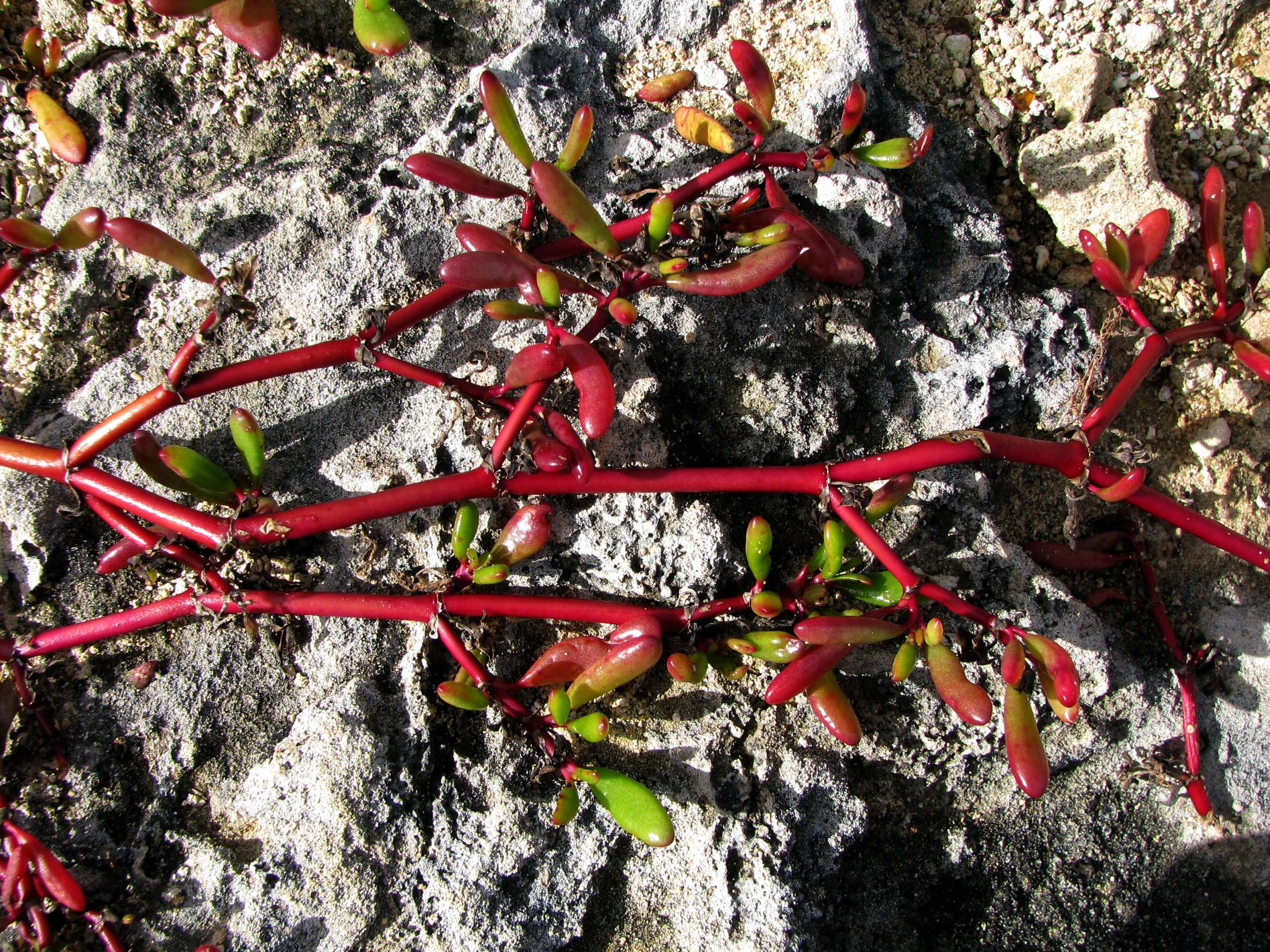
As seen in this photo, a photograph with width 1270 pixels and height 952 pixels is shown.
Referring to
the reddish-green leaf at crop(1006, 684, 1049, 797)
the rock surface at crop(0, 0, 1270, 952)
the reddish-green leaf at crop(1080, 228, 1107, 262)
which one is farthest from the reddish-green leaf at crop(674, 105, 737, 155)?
the reddish-green leaf at crop(1006, 684, 1049, 797)

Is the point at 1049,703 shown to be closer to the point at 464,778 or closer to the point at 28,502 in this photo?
the point at 464,778

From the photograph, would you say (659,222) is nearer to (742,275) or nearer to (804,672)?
(742,275)

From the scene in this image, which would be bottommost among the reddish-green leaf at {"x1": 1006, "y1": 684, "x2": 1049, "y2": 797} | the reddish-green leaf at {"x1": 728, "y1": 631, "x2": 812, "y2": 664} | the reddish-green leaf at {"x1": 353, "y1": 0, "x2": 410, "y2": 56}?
the reddish-green leaf at {"x1": 1006, "y1": 684, "x2": 1049, "y2": 797}

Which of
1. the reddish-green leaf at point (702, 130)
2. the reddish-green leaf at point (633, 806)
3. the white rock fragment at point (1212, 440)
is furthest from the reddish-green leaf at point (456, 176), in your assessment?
the white rock fragment at point (1212, 440)

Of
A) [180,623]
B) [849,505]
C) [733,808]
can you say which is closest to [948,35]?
[849,505]

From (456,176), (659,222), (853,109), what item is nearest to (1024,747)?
(659,222)

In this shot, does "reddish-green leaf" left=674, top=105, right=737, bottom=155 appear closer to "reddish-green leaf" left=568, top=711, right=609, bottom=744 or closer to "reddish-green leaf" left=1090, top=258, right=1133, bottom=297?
"reddish-green leaf" left=1090, top=258, right=1133, bottom=297
